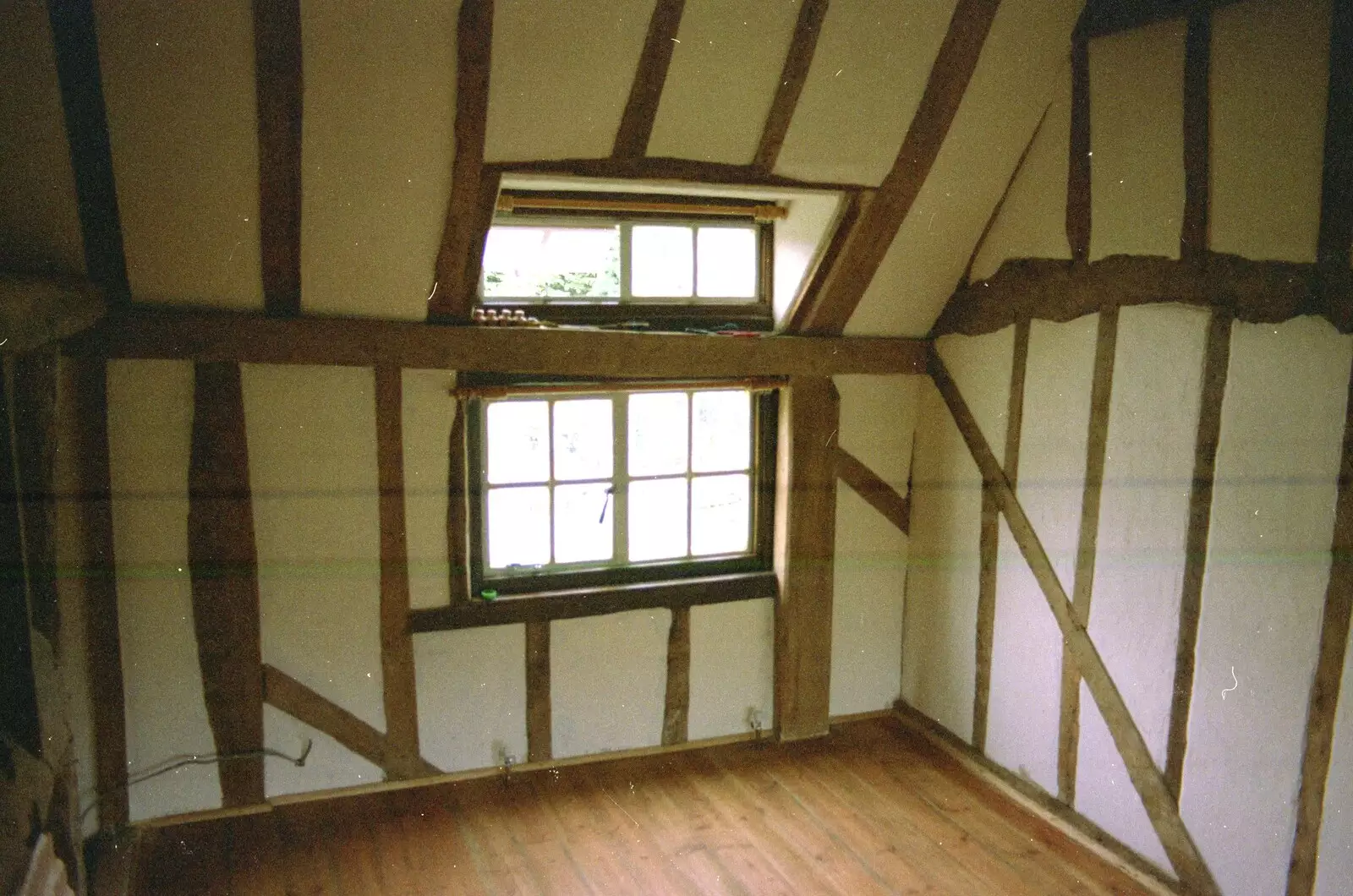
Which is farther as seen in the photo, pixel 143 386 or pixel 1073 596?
pixel 1073 596

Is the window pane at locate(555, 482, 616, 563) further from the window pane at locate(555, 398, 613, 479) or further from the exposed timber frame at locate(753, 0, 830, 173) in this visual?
the exposed timber frame at locate(753, 0, 830, 173)

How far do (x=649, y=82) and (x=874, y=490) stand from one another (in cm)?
229

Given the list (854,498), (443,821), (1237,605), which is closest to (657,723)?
(443,821)

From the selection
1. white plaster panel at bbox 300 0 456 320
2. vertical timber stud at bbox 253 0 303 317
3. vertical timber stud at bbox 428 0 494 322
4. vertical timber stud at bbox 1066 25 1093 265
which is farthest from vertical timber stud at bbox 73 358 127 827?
vertical timber stud at bbox 1066 25 1093 265

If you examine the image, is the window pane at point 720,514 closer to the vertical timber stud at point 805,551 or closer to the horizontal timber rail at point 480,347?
the vertical timber stud at point 805,551

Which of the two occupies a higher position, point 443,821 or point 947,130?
point 947,130

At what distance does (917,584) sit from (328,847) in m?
2.85

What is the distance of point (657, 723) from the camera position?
425 cm

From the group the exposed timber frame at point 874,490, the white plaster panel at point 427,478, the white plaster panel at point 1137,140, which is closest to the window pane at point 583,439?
the white plaster panel at point 427,478

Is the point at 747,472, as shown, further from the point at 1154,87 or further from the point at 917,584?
the point at 1154,87

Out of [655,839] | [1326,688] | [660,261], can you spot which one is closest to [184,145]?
[660,261]

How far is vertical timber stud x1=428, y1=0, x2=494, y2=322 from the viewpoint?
8.89 feet

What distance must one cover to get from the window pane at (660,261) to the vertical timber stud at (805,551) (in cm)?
69

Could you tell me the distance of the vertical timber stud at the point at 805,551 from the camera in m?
4.24
